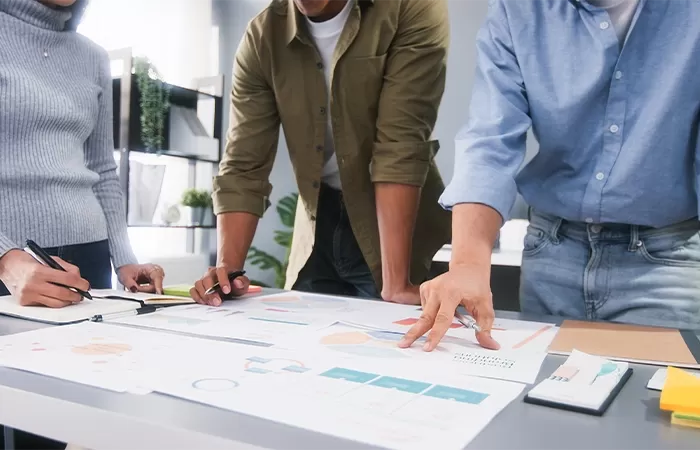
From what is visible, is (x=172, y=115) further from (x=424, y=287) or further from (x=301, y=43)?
(x=424, y=287)

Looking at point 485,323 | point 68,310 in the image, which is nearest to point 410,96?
point 485,323

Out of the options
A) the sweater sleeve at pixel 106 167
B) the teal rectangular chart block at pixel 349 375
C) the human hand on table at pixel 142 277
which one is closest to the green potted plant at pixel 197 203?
the sweater sleeve at pixel 106 167

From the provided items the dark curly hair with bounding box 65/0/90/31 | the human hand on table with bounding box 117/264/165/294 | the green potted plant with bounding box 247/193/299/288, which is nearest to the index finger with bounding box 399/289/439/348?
the human hand on table with bounding box 117/264/165/294

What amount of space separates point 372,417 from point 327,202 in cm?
98

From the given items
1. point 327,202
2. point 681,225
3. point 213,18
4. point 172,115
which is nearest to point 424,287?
point 681,225

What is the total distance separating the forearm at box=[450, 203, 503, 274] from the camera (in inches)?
33.6

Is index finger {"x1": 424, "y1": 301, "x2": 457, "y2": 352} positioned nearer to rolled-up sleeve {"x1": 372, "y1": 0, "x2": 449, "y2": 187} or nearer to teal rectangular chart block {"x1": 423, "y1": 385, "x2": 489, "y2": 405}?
teal rectangular chart block {"x1": 423, "y1": 385, "x2": 489, "y2": 405}

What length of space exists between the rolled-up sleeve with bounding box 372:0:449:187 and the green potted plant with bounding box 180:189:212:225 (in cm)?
246

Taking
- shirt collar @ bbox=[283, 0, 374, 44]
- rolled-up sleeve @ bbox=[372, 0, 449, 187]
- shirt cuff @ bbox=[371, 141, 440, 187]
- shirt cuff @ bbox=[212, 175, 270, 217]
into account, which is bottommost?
shirt cuff @ bbox=[212, 175, 270, 217]

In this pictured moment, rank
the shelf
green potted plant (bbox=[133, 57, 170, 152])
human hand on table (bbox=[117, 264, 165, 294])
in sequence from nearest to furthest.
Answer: human hand on table (bbox=[117, 264, 165, 294]), green potted plant (bbox=[133, 57, 170, 152]), the shelf

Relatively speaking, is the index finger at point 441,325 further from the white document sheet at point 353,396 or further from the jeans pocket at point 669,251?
the jeans pocket at point 669,251

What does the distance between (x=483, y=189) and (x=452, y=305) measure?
23 cm

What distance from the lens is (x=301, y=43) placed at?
1337 mm

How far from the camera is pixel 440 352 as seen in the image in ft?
2.23
